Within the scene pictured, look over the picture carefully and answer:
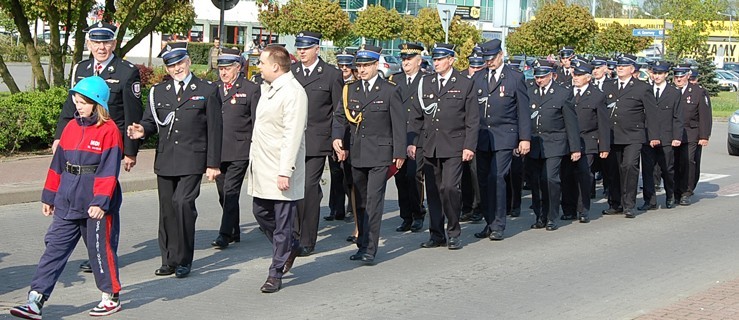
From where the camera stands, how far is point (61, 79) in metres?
18.9

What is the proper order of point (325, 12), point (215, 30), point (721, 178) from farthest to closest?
point (215, 30) → point (325, 12) → point (721, 178)

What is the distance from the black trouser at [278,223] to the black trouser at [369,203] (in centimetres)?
136

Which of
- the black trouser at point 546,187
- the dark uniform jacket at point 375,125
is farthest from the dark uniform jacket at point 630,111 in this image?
the dark uniform jacket at point 375,125

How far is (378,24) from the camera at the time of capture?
2416 inches

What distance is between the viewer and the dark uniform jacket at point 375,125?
9.98 m

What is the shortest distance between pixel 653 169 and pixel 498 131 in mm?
3801

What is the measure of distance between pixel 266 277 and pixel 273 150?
51.2 inches

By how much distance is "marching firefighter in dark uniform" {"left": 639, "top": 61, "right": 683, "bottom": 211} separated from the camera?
1435cm

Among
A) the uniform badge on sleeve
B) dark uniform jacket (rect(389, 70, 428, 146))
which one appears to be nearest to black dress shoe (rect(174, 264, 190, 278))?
the uniform badge on sleeve

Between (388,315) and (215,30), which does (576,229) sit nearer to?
(388,315)

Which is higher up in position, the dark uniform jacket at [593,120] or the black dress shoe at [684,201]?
the dark uniform jacket at [593,120]

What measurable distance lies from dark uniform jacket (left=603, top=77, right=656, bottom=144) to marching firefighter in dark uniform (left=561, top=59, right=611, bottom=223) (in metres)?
0.60

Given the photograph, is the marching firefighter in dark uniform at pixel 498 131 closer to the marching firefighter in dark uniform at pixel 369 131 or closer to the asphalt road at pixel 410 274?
the asphalt road at pixel 410 274

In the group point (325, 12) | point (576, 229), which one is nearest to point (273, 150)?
point (576, 229)
